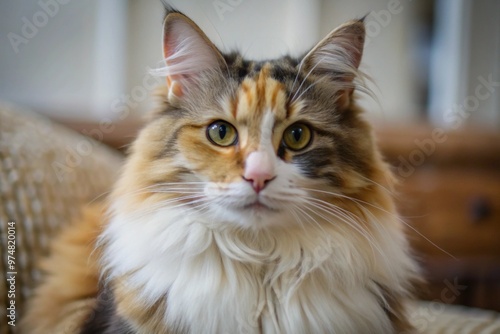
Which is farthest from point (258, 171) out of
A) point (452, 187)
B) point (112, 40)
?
point (452, 187)

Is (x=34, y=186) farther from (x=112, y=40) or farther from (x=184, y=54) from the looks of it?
(x=112, y=40)

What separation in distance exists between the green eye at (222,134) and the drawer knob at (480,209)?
2177mm

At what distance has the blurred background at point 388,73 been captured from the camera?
2.26 metres

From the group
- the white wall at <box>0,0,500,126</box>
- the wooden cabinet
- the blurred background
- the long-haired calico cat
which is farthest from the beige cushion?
the wooden cabinet

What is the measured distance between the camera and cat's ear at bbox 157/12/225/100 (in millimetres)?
1071

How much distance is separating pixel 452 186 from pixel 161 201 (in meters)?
2.17

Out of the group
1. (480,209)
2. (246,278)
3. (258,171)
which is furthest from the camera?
(480,209)

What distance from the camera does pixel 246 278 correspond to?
103 cm

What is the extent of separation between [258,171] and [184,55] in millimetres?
386

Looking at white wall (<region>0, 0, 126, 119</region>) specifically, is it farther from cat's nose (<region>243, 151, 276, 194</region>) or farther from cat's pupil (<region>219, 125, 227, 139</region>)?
cat's nose (<region>243, 151, 276, 194</region>)

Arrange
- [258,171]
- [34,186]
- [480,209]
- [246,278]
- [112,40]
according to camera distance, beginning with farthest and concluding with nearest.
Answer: [480,209] → [112,40] → [34,186] → [246,278] → [258,171]

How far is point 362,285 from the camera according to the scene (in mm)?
1064

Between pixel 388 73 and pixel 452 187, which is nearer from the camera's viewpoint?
pixel 452 187

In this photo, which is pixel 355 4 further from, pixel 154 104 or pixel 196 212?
pixel 196 212
